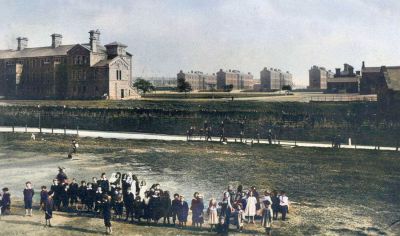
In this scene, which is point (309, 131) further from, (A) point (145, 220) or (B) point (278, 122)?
(A) point (145, 220)

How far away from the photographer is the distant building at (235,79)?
448 feet

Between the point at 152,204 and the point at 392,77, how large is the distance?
1543 inches

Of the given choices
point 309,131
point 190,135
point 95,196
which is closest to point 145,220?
point 95,196

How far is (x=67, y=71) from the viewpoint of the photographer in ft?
238

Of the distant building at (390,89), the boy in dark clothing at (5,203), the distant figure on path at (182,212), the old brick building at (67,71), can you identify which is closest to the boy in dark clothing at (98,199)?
the distant figure on path at (182,212)

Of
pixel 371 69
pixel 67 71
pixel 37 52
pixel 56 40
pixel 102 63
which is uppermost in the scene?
pixel 56 40

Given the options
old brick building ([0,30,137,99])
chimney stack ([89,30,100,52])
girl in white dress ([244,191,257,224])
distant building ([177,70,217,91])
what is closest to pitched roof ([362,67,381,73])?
old brick building ([0,30,137,99])

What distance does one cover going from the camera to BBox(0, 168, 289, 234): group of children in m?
14.8

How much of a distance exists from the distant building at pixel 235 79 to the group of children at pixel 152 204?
368ft

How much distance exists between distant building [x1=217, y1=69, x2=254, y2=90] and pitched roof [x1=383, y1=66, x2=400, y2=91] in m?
83.2

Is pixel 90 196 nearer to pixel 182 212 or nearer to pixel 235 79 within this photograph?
pixel 182 212

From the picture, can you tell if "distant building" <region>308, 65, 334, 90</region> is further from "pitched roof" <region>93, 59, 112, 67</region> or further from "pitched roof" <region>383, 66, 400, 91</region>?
"pitched roof" <region>383, 66, 400, 91</region>

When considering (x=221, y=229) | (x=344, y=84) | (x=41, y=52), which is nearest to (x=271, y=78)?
(x=344, y=84)

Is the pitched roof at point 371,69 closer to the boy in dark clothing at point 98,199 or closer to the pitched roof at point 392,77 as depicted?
the pitched roof at point 392,77
